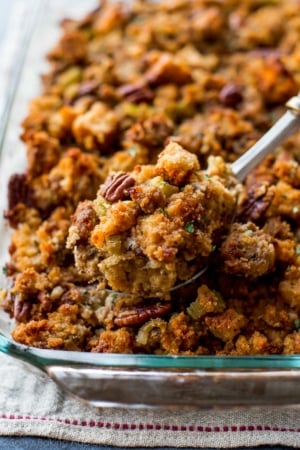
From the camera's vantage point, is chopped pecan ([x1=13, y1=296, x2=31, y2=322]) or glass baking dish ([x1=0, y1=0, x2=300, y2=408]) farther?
chopped pecan ([x1=13, y1=296, x2=31, y2=322])

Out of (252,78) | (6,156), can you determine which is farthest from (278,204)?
(6,156)

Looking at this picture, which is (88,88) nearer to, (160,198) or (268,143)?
(268,143)

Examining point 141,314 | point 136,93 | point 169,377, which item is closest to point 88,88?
point 136,93

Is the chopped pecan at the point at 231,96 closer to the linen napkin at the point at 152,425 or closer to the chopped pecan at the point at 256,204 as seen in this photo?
the chopped pecan at the point at 256,204

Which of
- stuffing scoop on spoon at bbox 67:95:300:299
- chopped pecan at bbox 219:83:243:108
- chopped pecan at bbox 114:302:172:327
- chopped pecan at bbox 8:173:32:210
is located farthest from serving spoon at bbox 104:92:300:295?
chopped pecan at bbox 8:173:32:210

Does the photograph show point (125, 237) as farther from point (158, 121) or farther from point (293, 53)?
point (293, 53)

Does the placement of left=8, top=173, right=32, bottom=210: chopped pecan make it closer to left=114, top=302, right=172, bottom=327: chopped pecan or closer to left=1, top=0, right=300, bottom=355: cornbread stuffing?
left=1, top=0, right=300, bottom=355: cornbread stuffing
